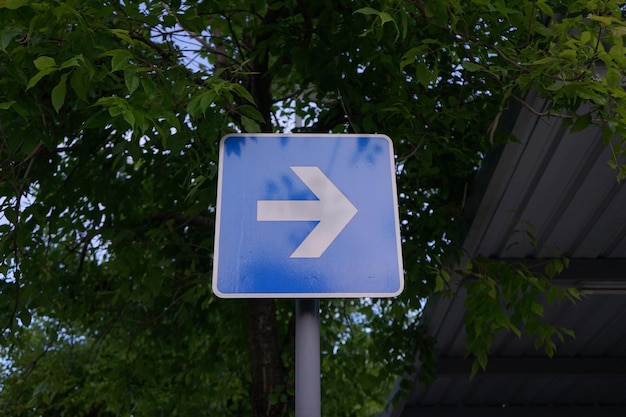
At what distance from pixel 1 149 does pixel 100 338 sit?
9.58ft

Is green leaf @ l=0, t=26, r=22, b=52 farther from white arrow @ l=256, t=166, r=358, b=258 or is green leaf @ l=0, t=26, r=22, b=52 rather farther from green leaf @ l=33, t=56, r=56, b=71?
white arrow @ l=256, t=166, r=358, b=258

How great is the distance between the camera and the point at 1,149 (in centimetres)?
453

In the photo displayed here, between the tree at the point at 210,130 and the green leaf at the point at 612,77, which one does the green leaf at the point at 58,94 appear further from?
the green leaf at the point at 612,77

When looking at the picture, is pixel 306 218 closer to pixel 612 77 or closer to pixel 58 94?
pixel 58 94

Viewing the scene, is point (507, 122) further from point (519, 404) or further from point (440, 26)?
point (519, 404)

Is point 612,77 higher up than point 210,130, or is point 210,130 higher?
point 612,77

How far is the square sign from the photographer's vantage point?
2.39 m

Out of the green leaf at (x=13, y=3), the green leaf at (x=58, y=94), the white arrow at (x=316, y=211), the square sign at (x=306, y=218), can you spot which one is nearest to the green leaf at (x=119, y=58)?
the green leaf at (x=58, y=94)

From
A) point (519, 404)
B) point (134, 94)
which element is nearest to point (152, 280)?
point (134, 94)

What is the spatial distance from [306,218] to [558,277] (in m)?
4.35

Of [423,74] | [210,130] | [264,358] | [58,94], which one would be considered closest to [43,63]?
[58,94]

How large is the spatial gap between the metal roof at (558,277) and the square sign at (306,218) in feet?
6.19

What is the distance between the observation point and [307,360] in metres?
2.26

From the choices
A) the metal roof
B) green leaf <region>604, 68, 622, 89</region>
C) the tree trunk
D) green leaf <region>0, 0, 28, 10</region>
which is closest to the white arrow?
green leaf <region>0, 0, 28, 10</region>
